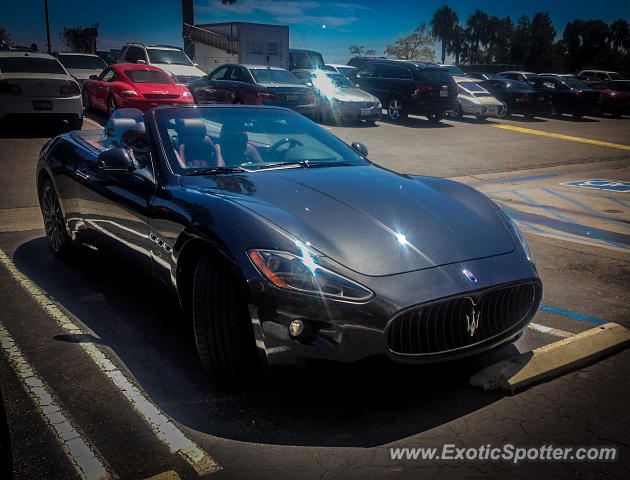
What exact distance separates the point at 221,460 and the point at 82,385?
1102 millimetres

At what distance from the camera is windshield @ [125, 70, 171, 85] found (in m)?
14.5

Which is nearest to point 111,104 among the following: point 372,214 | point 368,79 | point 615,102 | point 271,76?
point 271,76

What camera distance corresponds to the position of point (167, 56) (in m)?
19.6

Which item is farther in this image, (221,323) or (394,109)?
(394,109)

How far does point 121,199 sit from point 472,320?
2.59m

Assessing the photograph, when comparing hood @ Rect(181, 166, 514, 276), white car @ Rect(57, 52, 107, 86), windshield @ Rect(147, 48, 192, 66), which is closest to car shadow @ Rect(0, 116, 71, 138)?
windshield @ Rect(147, 48, 192, 66)

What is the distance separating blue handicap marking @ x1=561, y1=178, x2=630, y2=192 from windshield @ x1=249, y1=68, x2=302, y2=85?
9.28 metres

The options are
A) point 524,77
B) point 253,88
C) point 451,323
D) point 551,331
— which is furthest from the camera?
point 524,77

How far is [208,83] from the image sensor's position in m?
16.7

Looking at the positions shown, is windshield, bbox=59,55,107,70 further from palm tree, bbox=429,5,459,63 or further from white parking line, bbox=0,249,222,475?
palm tree, bbox=429,5,459,63

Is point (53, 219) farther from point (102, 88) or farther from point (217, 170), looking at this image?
point (102, 88)

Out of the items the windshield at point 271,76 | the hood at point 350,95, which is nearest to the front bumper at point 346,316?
the windshield at point 271,76

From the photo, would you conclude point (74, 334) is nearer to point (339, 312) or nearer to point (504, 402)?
point (339, 312)

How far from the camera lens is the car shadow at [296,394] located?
9.03 ft
